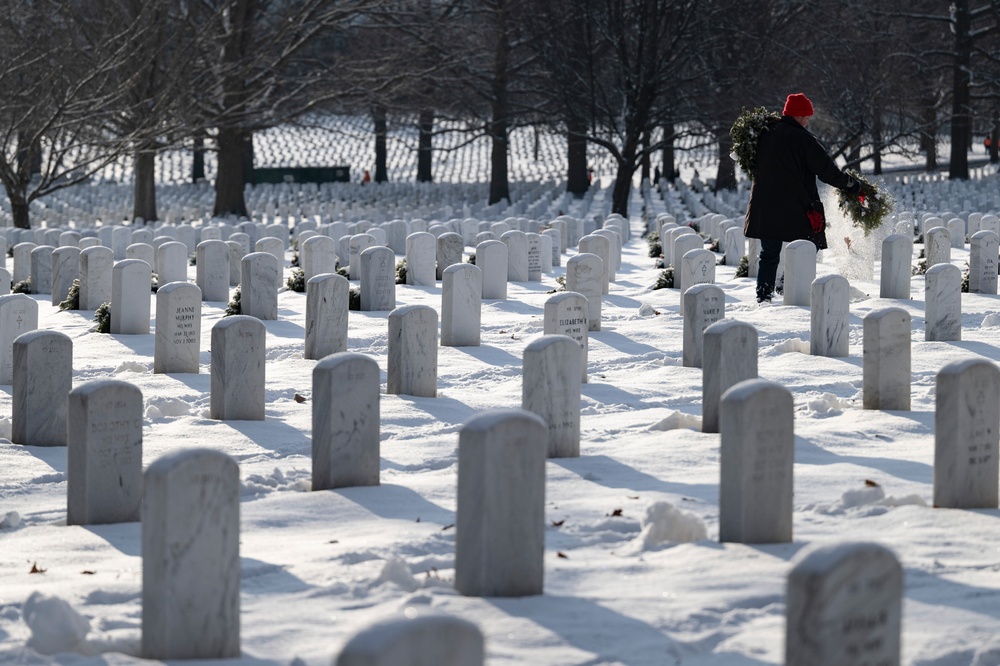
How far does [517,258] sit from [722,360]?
855 centimetres

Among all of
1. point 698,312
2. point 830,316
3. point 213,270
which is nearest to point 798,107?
point 830,316

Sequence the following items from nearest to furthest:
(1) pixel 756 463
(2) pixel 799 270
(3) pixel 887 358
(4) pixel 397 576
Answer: (4) pixel 397 576 < (1) pixel 756 463 < (3) pixel 887 358 < (2) pixel 799 270

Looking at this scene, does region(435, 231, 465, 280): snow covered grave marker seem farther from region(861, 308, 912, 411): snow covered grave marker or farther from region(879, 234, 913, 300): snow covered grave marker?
region(861, 308, 912, 411): snow covered grave marker

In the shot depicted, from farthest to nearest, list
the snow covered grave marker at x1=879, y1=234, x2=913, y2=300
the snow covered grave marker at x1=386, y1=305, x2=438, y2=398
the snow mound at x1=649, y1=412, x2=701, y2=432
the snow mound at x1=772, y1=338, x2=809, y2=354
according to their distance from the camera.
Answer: the snow covered grave marker at x1=879, y1=234, x2=913, y2=300 < the snow mound at x1=772, y1=338, x2=809, y2=354 < the snow covered grave marker at x1=386, y1=305, x2=438, y2=398 < the snow mound at x1=649, y1=412, x2=701, y2=432

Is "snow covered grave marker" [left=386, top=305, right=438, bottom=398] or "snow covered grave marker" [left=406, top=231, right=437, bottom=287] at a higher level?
"snow covered grave marker" [left=406, top=231, right=437, bottom=287]

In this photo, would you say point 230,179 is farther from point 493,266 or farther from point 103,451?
point 103,451

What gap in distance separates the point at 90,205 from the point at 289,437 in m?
29.3

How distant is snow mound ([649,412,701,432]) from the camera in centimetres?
775

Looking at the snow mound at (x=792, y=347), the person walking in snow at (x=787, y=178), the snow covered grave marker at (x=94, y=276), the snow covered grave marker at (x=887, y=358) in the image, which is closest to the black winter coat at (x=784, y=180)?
the person walking in snow at (x=787, y=178)

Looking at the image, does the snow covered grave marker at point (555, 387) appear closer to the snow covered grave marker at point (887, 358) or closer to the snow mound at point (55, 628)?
the snow covered grave marker at point (887, 358)

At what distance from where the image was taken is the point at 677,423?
7.79m

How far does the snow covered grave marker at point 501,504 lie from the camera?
4.60 meters

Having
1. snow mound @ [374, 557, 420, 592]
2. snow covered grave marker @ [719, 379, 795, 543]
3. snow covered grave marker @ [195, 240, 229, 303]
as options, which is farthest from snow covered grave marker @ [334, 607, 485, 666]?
snow covered grave marker @ [195, 240, 229, 303]

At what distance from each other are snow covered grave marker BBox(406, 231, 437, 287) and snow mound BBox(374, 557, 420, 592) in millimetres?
10350
